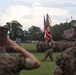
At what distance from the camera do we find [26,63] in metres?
4.69

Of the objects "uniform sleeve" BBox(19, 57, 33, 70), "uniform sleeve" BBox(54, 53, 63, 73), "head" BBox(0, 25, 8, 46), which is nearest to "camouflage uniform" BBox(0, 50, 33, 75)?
"uniform sleeve" BBox(19, 57, 33, 70)

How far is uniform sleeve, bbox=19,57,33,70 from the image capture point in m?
4.63

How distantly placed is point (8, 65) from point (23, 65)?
17 centimetres

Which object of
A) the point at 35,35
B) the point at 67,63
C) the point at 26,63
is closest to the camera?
the point at 26,63

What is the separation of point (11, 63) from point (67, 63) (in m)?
0.87

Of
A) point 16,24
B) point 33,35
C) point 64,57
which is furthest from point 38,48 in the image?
point 33,35

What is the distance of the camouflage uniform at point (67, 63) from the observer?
5.20m

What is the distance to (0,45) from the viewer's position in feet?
15.3

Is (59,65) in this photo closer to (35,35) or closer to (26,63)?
(26,63)

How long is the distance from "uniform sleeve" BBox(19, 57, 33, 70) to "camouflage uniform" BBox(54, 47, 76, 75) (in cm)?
63

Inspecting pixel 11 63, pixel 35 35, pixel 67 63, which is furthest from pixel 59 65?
pixel 35 35

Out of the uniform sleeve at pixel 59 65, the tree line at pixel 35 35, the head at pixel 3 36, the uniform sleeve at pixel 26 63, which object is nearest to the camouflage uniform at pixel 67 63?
the uniform sleeve at pixel 59 65

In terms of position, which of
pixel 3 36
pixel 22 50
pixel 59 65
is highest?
pixel 3 36

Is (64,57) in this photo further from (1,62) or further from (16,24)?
(16,24)
